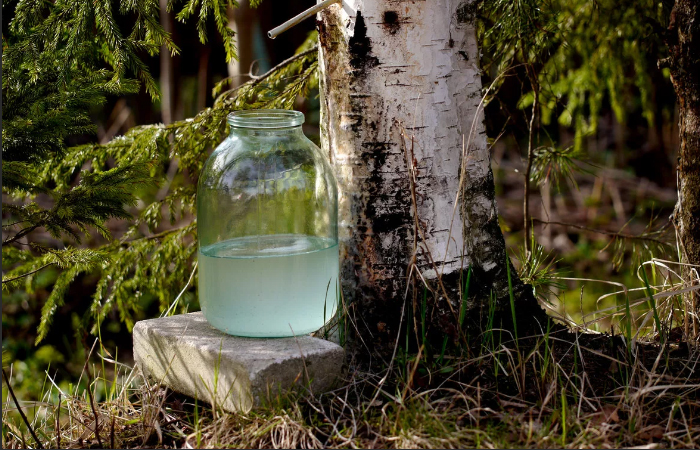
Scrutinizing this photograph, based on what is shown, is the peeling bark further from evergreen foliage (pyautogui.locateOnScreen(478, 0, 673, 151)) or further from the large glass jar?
the large glass jar

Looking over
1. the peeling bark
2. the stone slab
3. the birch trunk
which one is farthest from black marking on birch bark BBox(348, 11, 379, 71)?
the peeling bark

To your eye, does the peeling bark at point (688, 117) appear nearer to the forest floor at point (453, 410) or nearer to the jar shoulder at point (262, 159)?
the forest floor at point (453, 410)

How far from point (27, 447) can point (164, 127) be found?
4.24ft

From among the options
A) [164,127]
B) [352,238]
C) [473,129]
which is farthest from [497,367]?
[164,127]

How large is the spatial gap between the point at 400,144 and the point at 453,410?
0.74 meters

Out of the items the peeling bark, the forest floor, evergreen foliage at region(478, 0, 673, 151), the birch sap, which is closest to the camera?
the forest floor

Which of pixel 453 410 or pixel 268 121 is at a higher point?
pixel 268 121

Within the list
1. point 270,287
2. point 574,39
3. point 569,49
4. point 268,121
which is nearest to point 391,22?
point 268,121

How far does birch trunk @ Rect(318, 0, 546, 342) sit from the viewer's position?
6.20 ft

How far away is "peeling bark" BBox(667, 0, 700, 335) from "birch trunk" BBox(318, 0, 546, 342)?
0.70m

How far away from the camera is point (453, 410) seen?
1719 millimetres

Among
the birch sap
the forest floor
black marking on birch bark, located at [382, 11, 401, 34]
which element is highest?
black marking on birch bark, located at [382, 11, 401, 34]

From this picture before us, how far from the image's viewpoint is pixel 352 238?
1.99 meters

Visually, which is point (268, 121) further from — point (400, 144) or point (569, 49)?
point (569, 49)
